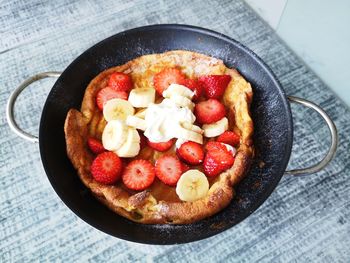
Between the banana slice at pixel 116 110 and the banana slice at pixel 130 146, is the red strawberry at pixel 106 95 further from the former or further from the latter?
the banana slice at pixel 130 146

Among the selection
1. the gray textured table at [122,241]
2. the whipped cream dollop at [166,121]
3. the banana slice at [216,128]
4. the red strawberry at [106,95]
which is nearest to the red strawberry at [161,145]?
the whipped cream dollop at [166,121]

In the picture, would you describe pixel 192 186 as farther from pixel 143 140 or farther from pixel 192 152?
pixel 143 140

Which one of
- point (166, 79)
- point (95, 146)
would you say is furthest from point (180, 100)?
point (95, 146)

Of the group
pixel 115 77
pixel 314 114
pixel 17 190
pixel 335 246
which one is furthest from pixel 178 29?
pixel 335 246

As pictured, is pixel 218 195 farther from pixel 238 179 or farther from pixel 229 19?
pixel 229 19

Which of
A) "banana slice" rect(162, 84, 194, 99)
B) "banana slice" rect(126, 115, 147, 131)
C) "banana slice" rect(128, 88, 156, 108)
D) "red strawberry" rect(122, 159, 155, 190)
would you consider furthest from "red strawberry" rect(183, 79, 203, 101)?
"red strawberry" rect(122, 159, 155, 190)
